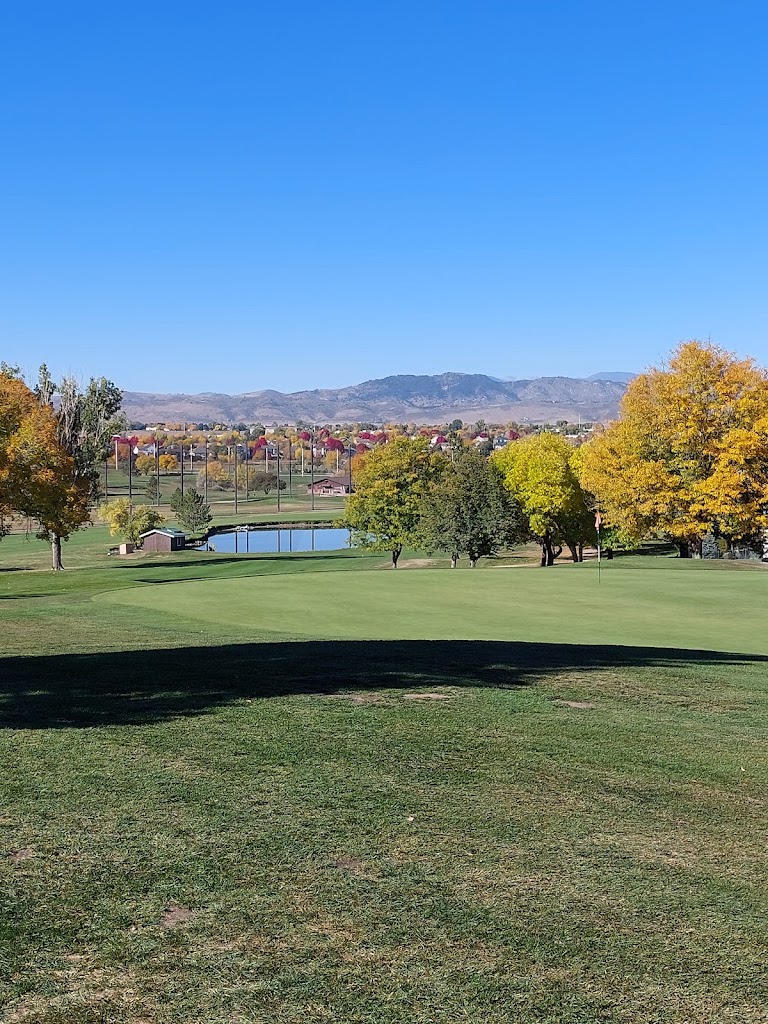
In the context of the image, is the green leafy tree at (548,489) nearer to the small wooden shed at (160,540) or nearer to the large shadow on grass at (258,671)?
the small wooden shed at (160,540)

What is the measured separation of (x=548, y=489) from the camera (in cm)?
6881

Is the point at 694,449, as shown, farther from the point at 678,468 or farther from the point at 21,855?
the point at 21,855

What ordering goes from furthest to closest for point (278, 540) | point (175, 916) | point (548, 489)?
point (278, 540) < point (548, 489) < point (175, 916)

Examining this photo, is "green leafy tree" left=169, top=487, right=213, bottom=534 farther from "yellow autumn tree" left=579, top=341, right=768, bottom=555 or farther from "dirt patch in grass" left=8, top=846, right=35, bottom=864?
"dirt patch in grass" left=8, top=846, right=35, bottom=864

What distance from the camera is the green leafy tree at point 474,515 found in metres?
67.1

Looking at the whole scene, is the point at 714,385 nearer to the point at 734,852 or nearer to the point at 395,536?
the point at 395,536

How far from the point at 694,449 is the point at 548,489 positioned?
16.7 metres

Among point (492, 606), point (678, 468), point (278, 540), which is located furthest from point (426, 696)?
point (278, 540)

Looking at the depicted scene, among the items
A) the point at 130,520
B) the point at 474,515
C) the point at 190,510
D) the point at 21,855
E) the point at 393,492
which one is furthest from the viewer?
the point at 190,510

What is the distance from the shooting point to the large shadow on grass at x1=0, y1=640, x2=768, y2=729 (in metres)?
11.5

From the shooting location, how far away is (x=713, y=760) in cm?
1063

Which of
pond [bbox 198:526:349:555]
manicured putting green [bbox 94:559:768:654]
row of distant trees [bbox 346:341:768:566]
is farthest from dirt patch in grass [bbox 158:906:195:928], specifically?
pond [bbox 198:526:349:555]

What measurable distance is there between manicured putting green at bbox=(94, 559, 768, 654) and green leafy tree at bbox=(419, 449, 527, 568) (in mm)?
29016

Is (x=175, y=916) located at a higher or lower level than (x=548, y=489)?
lower
